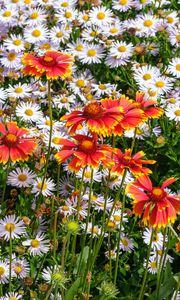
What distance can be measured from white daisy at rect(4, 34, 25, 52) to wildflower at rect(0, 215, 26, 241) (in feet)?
3.95

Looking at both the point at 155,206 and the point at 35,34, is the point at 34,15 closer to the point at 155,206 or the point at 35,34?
the point at 35,34

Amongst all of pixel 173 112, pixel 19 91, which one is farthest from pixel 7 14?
pixel 173 112

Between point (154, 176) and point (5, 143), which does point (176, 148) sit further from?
point (5, 143)

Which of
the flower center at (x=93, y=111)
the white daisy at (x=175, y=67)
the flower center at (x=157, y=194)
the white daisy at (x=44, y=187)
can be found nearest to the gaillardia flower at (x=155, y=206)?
the flower center at (x=157, y=194)

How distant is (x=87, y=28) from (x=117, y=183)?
1.20 meters

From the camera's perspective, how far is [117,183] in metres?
2.78

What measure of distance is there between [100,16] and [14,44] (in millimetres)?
513

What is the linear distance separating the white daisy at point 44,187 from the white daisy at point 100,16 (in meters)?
1.20

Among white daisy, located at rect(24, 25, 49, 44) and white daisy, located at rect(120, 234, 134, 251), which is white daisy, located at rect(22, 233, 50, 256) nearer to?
white daisy, located at rect(120, 234, 134, 251)

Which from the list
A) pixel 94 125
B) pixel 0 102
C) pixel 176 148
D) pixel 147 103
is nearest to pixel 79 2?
pixel 0 102

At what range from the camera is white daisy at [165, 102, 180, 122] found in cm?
311

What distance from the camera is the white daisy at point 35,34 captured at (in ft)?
11.7

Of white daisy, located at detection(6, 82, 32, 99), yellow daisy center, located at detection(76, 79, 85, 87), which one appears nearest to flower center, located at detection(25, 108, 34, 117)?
white daisy, located at detection(6, 82, 32, 99)

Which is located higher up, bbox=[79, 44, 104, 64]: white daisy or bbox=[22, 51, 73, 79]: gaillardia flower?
bbox=[79, 44, 104, 64]: white daisy
